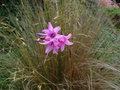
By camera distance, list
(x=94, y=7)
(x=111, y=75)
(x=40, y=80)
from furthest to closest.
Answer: (x=94, y=7) < (x=111, y=75) < (x=40, y=80)

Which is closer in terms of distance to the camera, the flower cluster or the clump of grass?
the flower cluster

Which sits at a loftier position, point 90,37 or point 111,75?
point 90,37

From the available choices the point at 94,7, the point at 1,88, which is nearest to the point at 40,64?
the point at 1,88

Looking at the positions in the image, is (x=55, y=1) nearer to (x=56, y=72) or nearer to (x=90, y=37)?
(x=90, y=37)

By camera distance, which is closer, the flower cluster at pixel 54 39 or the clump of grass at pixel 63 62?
the flower cluster at pixel 54 39

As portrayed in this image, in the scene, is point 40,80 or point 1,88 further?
point 1,88

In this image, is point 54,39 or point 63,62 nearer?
point 54,39

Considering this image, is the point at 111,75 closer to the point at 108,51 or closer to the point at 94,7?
the point at 108,51

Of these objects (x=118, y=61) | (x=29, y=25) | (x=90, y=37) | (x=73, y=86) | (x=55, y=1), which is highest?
(x=55, y=1)

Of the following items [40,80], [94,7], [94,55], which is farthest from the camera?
[94,7]
